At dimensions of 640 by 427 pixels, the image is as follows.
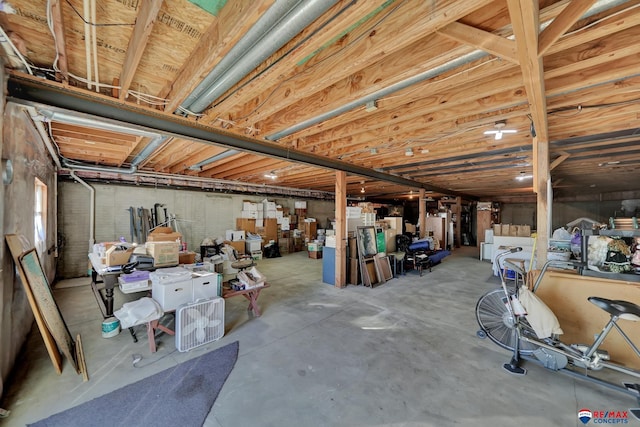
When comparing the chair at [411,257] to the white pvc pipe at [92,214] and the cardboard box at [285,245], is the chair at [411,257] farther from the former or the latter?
the white pvc pipe at [92,214]

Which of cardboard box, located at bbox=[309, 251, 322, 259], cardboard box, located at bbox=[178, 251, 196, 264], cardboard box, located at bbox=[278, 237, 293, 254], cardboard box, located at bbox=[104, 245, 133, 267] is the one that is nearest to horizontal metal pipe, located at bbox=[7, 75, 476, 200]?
cardboard box, located at bbox=[104, 245, 133, 267]

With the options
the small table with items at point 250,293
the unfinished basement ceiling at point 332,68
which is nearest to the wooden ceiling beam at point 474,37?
the unfinished basement ceiling at point 332,68

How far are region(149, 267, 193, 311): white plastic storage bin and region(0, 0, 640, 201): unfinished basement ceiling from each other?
164 cm

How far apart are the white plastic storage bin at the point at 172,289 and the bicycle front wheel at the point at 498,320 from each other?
137 inches

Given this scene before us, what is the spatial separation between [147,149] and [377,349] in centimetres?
454

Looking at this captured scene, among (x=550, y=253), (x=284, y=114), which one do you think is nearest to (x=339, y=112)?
(x=284, y=114)

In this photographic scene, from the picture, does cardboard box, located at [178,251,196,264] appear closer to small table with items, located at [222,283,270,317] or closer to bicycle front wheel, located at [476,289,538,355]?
small table with items, located at [222,283,270,317]

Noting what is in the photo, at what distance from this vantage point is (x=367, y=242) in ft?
18.4

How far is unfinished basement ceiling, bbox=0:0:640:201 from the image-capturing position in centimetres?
134

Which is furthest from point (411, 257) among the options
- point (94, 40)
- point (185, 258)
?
point (94, 40)

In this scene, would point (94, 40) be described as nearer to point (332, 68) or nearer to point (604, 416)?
point (332, 68)

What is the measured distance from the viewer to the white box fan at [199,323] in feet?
8.64

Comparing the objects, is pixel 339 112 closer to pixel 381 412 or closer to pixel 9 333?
pixel 381 412

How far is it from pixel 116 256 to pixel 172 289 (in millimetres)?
1286
